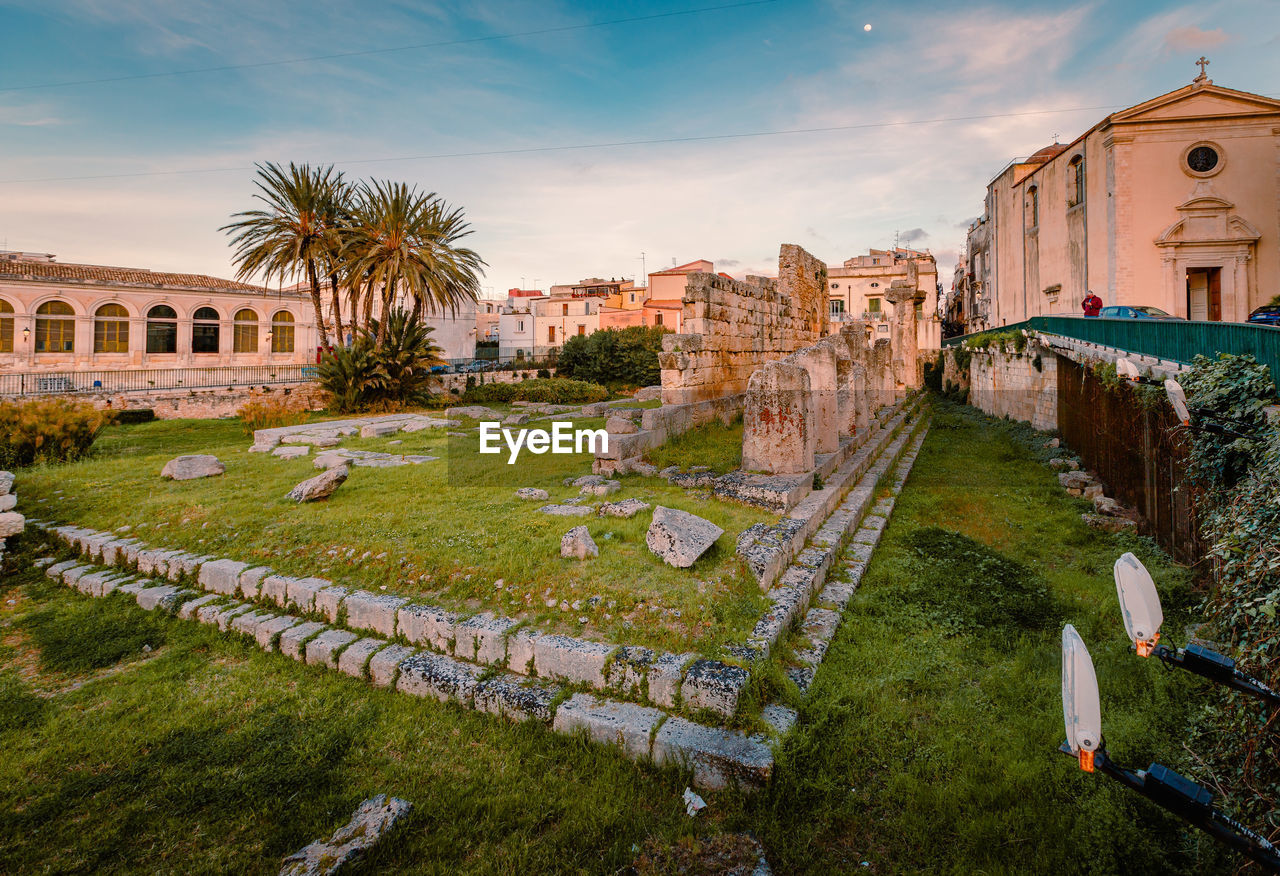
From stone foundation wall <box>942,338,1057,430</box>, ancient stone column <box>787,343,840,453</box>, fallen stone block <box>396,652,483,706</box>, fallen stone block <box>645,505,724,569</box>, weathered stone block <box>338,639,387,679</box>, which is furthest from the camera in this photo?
stone foundation wall <box>942,338,1057,430</box>

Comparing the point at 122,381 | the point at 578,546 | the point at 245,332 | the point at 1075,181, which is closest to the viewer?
the point at 578,546

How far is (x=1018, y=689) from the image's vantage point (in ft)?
11.6

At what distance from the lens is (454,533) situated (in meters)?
5.71

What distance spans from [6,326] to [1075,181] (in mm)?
46641

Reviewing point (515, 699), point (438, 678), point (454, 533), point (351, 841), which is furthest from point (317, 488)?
point (351, 841)

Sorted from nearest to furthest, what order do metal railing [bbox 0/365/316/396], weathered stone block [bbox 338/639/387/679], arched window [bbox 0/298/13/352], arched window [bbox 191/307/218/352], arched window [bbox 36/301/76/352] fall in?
weathered stone block [bbox 338/639/387/679] → metal railing [bbox 0/365/316/396] → arched window [bbox 0/298/13/352] → arched window [bbox 36/301/76/352] → arched window [bbox 191/307/218/352]

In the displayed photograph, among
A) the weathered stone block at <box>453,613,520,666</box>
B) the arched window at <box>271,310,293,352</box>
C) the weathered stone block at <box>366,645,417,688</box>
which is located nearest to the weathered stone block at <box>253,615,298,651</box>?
the weathered stone block at <box>366,645,417,688</box>

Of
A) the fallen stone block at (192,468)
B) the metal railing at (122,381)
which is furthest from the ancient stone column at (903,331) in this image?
the metal railing at (122,381)

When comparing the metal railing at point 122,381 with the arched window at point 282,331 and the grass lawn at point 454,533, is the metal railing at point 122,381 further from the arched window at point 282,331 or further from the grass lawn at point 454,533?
the grass lawn at point 454,533

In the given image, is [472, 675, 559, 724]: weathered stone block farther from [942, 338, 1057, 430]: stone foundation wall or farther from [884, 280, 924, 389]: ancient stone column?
[884, 280, 924, 389]: ancient stone column

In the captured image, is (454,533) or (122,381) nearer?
(454,533)

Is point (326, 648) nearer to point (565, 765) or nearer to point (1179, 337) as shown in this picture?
point (565, 765)

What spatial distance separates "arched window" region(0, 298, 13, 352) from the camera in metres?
27.4

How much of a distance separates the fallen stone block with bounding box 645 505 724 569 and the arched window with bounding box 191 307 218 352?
37553mm
